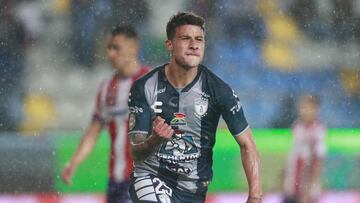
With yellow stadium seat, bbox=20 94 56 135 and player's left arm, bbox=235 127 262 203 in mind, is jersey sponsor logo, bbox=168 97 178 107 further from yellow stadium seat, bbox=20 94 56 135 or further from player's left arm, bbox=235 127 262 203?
yellow stadium seat, bbox=20 94 56 135

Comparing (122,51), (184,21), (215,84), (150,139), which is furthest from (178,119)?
(122,51)

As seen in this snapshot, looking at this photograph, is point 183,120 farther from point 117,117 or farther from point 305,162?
point 305,162

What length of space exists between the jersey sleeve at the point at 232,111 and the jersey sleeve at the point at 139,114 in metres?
0.37

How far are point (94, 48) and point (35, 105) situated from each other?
66cm

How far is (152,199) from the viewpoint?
5.41m

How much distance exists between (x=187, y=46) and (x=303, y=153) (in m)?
3.61

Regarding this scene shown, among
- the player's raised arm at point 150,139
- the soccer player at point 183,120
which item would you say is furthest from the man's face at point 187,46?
the player's raised arm at point 150,139

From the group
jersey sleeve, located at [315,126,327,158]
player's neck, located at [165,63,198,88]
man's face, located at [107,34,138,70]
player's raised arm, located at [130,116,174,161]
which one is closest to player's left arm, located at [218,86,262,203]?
player's neck, located at [165,63,198,88]

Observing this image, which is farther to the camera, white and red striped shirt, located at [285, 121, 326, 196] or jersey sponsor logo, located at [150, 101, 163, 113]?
white and red striped shirt, located at [285, 121, 326, 196]

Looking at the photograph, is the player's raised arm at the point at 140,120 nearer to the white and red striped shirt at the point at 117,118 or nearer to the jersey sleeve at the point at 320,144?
the white and red striped shirt at the point at 117,118

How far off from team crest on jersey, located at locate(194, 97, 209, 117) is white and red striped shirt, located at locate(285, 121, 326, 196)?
3476 millimetres

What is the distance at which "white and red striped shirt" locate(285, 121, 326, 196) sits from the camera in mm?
8867

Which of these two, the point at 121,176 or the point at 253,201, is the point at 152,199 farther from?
the point at 121,176

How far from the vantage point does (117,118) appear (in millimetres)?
7906
